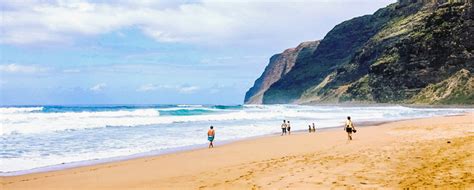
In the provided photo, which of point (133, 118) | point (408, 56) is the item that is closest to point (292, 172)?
point (133, 118)

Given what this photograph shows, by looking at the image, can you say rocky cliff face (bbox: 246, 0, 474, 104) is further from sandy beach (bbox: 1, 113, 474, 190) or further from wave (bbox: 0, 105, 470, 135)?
sandy beach (bbox: 1, 113, 474, 190)

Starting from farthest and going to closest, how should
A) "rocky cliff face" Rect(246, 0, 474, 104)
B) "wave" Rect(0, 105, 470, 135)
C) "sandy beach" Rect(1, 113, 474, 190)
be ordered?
"rocky cliff face" Rect(246, 0, 474, 104), "wave" Rect(0, 105, 470, 135), "sandy beach" Rect(1, 113, 474, 190)

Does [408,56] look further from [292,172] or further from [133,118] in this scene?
[292,172]

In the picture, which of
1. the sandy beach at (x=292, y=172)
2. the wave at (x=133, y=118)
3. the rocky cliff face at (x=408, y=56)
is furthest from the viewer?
the rocky cliff face at (x=408, y=56)

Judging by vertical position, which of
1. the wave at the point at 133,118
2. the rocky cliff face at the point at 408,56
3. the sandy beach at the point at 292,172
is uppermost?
the rocky cliff face at the point at 408,56

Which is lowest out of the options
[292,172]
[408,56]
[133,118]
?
[292,172]

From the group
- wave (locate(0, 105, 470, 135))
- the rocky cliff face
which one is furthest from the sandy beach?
the rocky cliff face

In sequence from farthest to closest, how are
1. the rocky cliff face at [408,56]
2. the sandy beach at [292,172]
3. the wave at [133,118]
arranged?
1. the rocky cliff face at [408,56]
2. the wave at [133,118]
3. the sandy beach at [292,172]

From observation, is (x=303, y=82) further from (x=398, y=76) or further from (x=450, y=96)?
(x=450, y=96)

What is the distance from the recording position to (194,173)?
14.0 m

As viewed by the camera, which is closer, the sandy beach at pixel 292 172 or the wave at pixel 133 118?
the sandy beach at pixel 292 172

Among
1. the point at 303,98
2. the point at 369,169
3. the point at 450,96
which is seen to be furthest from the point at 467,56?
the point at 369,169

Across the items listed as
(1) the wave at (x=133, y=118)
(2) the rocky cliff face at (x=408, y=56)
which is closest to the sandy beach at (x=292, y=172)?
(1) the wave at (x=133, y=118)

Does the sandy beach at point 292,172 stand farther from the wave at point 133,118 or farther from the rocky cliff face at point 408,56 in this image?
the rocky cliff face at point 408,56
